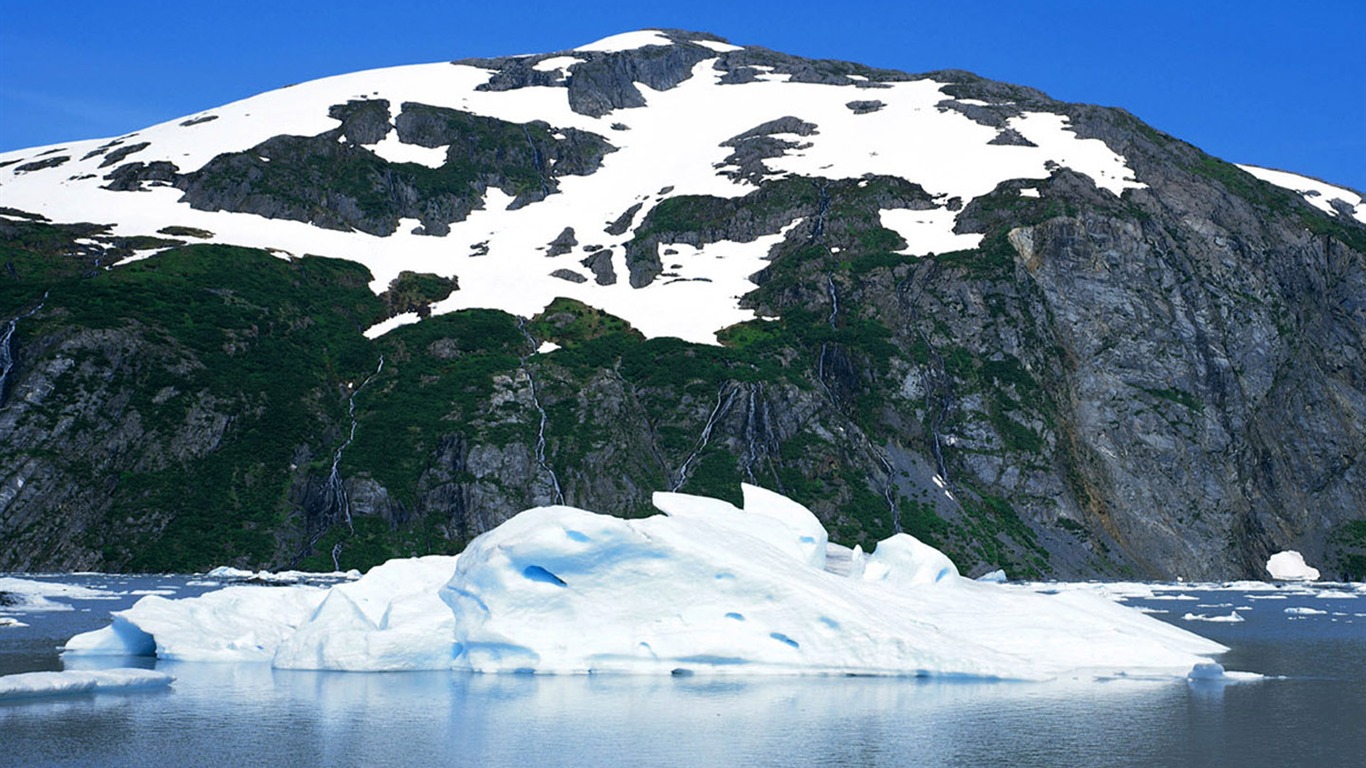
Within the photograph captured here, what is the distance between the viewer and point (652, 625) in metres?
35.1

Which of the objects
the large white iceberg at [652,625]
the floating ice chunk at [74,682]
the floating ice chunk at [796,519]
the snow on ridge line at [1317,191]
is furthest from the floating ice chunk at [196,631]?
the snow on ridge line at [1317,191]

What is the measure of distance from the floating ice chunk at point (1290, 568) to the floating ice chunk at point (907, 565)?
3094 inches

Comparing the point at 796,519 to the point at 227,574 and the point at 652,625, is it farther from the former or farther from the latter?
the point at 227,574

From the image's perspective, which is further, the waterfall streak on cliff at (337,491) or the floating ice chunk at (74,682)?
the waterfall streak on cliff at (337,491)

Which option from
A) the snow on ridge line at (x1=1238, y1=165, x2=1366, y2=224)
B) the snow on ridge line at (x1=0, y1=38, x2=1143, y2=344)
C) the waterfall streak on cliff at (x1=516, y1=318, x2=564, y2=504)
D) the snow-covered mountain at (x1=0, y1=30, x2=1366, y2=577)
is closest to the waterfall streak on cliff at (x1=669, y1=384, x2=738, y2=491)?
the snow-covered mountain at (x1=0, y1=30, x2=1366, y2=577)

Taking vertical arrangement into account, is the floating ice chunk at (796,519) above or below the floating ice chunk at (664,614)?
above

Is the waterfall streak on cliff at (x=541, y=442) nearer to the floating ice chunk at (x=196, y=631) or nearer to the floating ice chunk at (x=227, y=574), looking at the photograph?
the floating ice chunk at (x=227, y=574)

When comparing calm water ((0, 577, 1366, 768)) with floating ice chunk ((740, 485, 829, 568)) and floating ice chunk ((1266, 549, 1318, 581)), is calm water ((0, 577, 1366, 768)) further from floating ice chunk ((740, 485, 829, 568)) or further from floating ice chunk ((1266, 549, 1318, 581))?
floating ice chunk ((1266, 549, 1318, 581))

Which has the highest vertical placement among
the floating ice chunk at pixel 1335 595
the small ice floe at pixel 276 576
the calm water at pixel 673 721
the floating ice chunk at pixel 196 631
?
the small ice floe at pixel 276 576

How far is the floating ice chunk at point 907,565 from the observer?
46062 millimetres

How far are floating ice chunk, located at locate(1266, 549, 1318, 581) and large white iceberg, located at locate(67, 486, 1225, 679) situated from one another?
3132 inches

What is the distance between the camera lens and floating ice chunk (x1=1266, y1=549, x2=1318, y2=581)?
356 feet

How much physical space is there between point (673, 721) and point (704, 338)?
9366 centimetres

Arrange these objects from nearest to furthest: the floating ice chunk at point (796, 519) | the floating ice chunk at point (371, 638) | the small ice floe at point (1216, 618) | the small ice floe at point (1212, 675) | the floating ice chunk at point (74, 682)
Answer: the floating ice chunk at point (74, 682)
the small ice floe at point (1212, 675)
the floating ice chunk at point (371, 638)
the floating ice chunk at point (796, 519)
the small ice floe at point (1216, 618)
